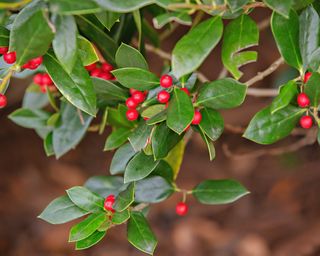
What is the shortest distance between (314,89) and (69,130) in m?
0.53

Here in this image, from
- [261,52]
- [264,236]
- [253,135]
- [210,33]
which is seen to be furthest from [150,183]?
[261,52]

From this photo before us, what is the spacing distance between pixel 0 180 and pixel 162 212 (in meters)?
0.75

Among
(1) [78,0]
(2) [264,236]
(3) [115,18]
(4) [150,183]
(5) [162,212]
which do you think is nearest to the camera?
(1) [78,0]

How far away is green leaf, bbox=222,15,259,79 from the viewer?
857 millimetres

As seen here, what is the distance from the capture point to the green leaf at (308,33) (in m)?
0.86

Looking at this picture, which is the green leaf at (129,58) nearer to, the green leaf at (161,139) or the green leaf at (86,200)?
the green leaf at (161,139)

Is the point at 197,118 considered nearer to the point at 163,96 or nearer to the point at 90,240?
the point at 163,96

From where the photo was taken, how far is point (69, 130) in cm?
117

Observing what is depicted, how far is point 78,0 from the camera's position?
0.71m

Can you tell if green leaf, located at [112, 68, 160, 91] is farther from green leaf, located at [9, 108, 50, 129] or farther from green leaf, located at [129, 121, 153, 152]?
green leaf, located at [9, 108, 50, 129]

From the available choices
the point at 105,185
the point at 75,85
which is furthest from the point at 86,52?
the point at 105,185

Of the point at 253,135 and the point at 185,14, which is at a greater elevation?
the point at 185,14

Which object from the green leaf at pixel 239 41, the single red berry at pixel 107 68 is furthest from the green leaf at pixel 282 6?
the single red berry at pixel 107 68

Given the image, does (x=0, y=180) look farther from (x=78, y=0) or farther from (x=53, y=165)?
(x=78, y=0)
